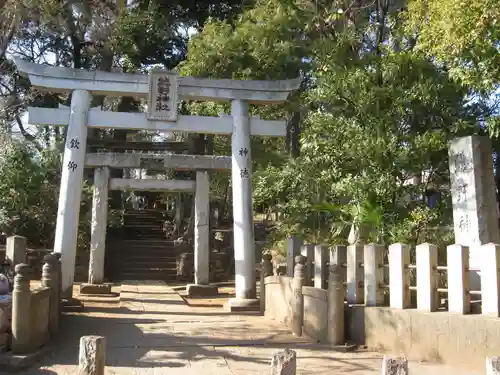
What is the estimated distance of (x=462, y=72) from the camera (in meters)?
8.44

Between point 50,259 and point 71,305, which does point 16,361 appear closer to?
point 50,259

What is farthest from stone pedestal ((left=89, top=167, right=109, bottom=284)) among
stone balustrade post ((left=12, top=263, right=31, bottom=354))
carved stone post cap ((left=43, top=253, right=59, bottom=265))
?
stone balustrade post ((left=12, top=263, right=31, bottom=354))

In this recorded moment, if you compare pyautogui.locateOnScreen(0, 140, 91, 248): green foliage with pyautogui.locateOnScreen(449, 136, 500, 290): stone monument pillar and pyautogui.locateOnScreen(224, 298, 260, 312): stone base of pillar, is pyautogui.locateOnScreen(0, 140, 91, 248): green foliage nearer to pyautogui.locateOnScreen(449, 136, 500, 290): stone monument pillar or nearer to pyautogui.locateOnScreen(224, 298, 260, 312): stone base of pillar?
pyautogui.locateOnScreen(224, 298, 260, 312): stone base of pillar

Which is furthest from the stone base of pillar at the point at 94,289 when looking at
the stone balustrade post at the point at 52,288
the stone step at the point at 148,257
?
the stone step at the point at 148,257

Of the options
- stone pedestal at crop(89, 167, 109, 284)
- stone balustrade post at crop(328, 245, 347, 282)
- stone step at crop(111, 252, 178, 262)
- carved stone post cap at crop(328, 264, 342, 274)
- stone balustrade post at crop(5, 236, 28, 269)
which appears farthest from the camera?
stone step at crop(111, 252, 178, 262)

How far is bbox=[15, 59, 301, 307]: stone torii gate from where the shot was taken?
1163 cm

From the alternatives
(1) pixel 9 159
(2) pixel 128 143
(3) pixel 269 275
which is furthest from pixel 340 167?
(1) pixel 9 159

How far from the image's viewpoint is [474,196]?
9.52 m

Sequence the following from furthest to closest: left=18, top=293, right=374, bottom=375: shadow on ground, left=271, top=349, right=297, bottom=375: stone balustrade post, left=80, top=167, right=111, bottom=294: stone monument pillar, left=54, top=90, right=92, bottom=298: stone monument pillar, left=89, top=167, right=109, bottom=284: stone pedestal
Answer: left=89, top=167, right=109, bottom=284: stone pedestal
left=80, top=167, right=111, bottom=294: stone monument pillar
left=54, top=90, right=92, bottom=298: stone monument pillar
left=18, top=293, right=374, bottom=375: shadow on ground
left=271, top=349, right=297, bottom=375: stone balustrade post

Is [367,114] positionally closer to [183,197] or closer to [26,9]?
[26,9]

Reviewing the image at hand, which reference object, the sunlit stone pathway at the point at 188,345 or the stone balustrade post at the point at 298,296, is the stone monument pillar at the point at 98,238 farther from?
the stone balustrade post at the point at 298,296

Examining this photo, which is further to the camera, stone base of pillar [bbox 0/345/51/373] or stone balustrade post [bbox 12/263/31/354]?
stone balustrade post [bbox 12/263/31/354]

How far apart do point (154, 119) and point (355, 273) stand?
5842 millimetres

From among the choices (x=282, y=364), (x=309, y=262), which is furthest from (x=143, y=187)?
(x=282, y=364)
